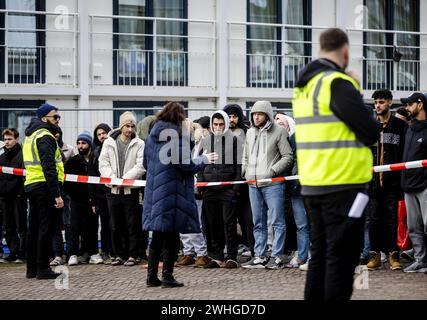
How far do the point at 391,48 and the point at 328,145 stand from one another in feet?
57.6

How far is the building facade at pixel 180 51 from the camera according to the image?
19828 millimetres

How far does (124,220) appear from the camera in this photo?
13109 millimetres

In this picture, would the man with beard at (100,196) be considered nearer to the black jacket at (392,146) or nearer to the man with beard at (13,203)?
the man with beard at (13,203)

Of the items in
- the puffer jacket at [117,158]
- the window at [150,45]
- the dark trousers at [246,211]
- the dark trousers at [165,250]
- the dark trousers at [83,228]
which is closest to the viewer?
the dark trousers at [165,250]

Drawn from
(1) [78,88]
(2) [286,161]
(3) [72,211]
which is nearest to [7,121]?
(1) [78,88]

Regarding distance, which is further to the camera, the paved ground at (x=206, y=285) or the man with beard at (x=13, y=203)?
the man with beard at (x=13, y=203)

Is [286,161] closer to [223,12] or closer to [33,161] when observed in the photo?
[33,161]

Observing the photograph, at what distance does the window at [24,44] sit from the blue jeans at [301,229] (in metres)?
9.78

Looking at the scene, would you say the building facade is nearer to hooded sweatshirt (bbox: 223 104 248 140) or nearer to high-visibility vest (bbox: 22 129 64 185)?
hooded sweatshirt (bbox: 223 104 248 140)

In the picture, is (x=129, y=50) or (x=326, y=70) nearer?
(x=326, y=70)

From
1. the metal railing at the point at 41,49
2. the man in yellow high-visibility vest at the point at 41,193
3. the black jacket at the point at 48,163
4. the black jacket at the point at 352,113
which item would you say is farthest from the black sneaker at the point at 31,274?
the metal railing at the point at 41,49

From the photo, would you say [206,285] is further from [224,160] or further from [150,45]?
[150,45]

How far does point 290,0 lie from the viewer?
74.0ft

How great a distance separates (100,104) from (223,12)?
3.65 metres
